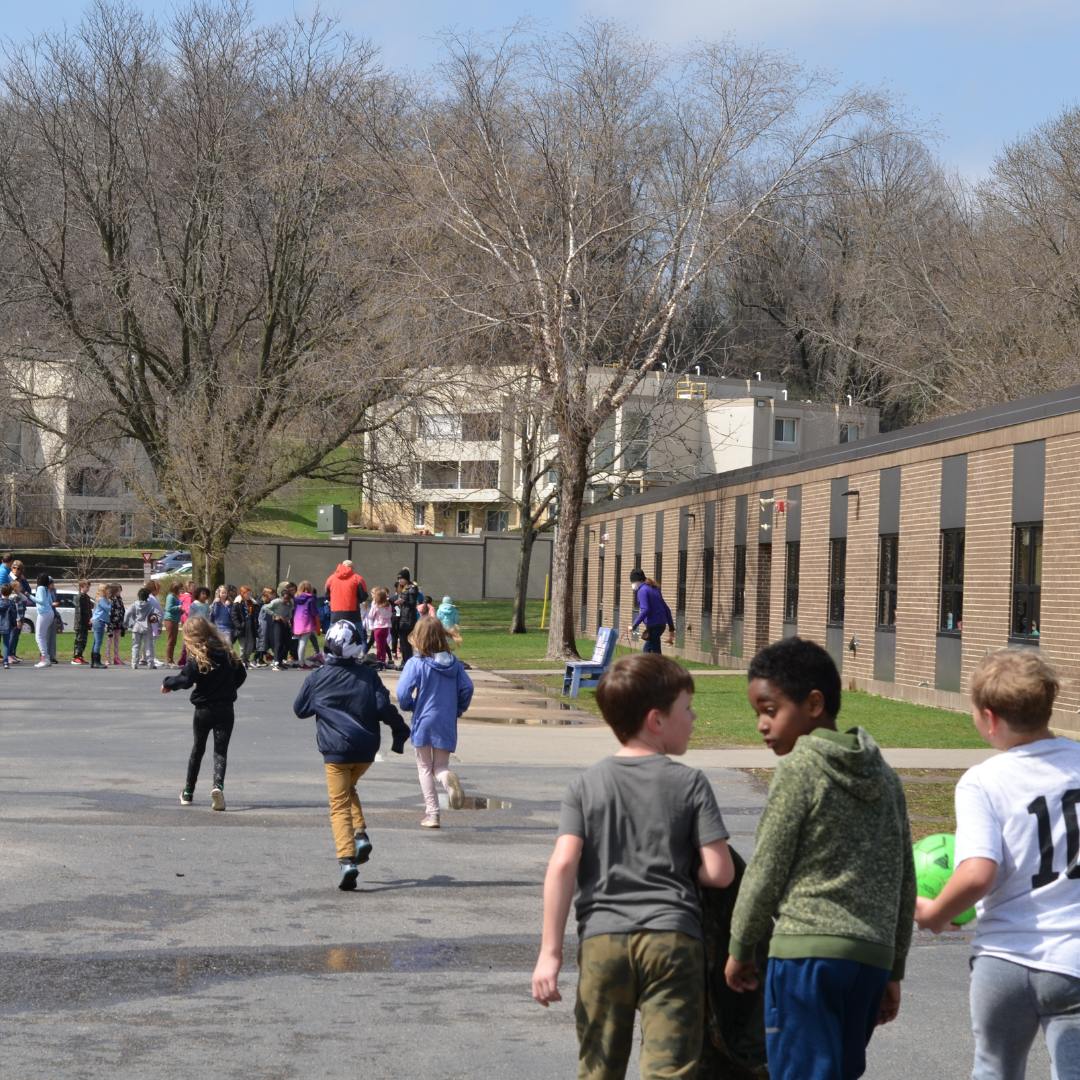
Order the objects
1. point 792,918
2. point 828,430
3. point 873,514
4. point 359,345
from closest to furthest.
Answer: point 792,918
point 873,514
point 359,345
point 828,430

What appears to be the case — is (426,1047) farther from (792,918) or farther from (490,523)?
(490,523)

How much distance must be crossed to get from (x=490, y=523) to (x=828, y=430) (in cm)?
2416

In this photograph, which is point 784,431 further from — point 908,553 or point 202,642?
point 202,642

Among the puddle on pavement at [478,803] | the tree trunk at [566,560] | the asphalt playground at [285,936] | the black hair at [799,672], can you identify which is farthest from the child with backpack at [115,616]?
the black hair at [799,672]

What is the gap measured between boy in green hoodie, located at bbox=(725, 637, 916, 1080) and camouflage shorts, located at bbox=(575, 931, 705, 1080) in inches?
6.3

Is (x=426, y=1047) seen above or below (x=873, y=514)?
below

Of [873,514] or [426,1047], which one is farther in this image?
[873,514]

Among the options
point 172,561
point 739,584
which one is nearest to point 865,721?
point 739,584

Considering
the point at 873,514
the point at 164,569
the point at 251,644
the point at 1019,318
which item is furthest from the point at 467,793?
the point at 164,569

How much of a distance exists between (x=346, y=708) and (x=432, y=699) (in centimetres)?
154

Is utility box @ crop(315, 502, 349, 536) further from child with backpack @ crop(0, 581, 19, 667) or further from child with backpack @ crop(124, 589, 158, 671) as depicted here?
child with backpack @ crop(0, 581, 19, 667)

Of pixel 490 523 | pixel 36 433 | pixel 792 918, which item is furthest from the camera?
pixel 490 523

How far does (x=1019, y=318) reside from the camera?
37938 millimetres

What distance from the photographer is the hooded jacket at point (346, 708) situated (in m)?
8.42
